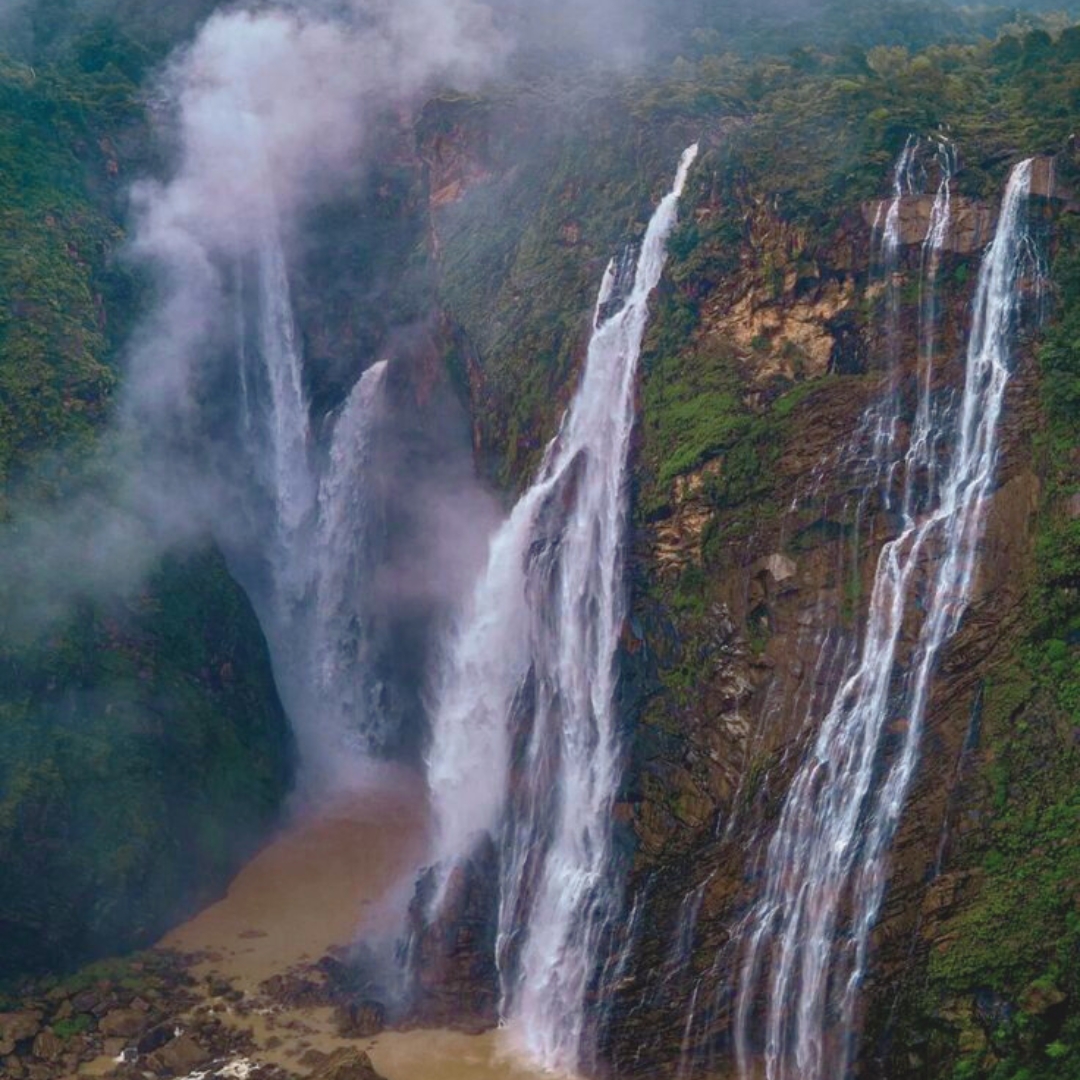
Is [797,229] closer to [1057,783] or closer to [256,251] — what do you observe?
[1057,783]

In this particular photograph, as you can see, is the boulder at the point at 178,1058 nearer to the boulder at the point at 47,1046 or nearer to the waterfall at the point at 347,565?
the boulder at the point at 47,1046

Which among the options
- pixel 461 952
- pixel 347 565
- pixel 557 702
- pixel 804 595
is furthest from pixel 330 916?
pixel 804 595

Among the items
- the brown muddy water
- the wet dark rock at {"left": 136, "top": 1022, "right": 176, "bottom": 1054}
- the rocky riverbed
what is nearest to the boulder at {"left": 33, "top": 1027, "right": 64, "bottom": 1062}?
the rocky riverbed

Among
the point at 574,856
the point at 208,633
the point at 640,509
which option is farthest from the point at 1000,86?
the point at 208,633

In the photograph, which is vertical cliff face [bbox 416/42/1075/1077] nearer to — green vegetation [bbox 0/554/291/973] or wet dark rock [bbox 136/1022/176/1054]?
wet dark rock [bbox 136/1022/176/1054]

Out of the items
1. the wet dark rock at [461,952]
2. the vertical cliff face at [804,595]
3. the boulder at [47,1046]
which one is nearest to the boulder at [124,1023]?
the boulder at [47,1046]

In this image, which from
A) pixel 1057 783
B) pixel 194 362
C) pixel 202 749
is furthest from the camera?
pixel 194 362
